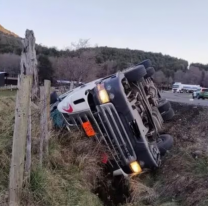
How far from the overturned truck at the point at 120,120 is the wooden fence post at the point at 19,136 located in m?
2.03

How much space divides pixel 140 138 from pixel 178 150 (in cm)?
195

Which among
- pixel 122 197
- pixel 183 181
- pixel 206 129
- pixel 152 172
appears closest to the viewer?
pixel 183 181

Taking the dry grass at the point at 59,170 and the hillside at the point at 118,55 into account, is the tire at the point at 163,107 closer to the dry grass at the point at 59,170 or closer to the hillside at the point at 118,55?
the dry grass at the point at 59,170

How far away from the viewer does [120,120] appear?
5199mm

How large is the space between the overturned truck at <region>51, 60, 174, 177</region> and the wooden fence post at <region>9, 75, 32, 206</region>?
6.66ft

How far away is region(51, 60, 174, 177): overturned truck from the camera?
5.20 m

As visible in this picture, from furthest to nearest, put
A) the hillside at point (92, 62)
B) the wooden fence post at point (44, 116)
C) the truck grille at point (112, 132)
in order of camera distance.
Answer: the hillside at point (92, 62)
the truck grille at point (112, 132)
the wooden fence post at point (44, 116)

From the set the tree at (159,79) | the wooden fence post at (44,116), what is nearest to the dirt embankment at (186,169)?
the tree at (159,79)

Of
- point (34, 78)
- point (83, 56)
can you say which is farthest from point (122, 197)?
point (83, 56)

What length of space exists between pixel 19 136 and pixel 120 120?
2206mm

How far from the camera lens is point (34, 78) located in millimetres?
3664

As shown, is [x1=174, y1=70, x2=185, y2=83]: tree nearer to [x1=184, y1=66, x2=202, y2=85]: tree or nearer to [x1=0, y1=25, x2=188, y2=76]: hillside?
[x1=184, y1=66, x2=202, y2=85]: tree

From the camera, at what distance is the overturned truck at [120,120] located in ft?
17.0

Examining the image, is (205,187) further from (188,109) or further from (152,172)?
(188,109)
